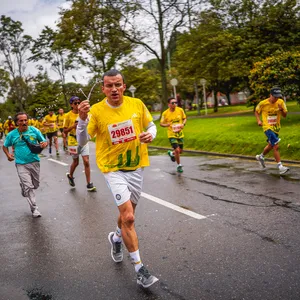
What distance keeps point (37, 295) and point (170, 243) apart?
179 cm

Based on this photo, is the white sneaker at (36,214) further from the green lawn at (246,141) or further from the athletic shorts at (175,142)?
the green lawn at (246,141)

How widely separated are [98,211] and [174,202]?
1.38m

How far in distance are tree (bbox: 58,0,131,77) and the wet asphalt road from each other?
2010 centimetres

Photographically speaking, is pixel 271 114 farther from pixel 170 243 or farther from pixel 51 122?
pixel 51 122

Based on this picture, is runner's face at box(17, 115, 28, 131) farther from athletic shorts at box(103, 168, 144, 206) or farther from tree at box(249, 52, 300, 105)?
tree at box(249, 52, 300, 105)

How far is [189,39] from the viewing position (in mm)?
27719

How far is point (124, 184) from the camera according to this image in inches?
161

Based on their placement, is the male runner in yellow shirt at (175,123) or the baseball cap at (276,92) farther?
the male runner in yellow shirt at (175,123)

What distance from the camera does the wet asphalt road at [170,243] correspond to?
12.2 ft

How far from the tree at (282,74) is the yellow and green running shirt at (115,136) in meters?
12.8

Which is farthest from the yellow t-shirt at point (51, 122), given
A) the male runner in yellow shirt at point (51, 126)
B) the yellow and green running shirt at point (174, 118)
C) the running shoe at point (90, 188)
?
the running shoe at point (90, 188)

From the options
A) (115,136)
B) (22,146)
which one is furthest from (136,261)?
(22,146)

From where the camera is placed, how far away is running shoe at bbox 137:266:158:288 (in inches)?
145

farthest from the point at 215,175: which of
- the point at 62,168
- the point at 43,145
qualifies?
the point at 62,168
